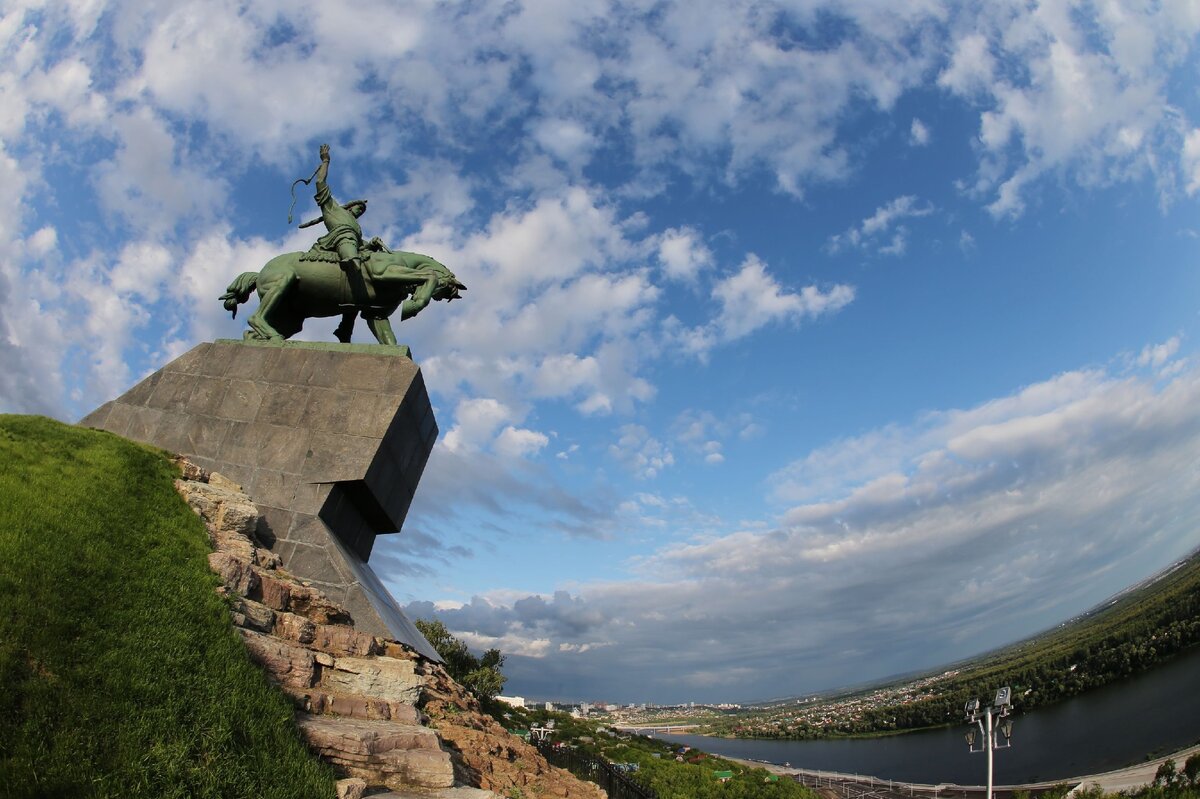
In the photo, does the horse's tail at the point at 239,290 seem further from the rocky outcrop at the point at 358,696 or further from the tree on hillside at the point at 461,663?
the tree on hillside at the point at 461,663

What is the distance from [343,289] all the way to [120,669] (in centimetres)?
935

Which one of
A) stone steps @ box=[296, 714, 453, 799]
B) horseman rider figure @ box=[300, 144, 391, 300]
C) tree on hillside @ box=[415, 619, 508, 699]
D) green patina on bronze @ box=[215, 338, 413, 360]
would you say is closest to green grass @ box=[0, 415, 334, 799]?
stone steps @ box=[296, 714, 453, 799]

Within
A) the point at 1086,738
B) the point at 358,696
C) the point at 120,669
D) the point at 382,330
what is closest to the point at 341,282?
the point at 382,330

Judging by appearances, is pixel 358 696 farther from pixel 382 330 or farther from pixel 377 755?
pixel 382 330

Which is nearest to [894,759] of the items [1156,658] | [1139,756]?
[1156,658]

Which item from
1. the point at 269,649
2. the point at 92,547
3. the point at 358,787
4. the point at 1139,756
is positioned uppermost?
the point at 92,547

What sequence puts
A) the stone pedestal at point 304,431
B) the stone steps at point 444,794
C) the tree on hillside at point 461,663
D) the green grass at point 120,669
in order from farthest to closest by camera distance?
the tree on hillside at point 461,663
the stone pedestal at point 304,431
the stone steps at point 444,794
the green grass at point 120,669

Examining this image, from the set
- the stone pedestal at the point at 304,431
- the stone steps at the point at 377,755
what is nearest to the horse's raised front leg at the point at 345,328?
the stone pedestal at the point at 304,431

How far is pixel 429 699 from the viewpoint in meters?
7.30

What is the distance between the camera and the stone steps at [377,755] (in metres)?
4.91

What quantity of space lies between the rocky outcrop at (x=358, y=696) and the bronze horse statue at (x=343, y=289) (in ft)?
14.5

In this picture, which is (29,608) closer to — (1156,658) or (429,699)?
(429,699)

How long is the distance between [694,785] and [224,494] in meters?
34.9

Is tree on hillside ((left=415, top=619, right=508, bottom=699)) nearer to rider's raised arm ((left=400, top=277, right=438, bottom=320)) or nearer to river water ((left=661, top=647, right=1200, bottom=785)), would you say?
rider's raised arm ((left=400, top=277, right=438, bottom=320))
